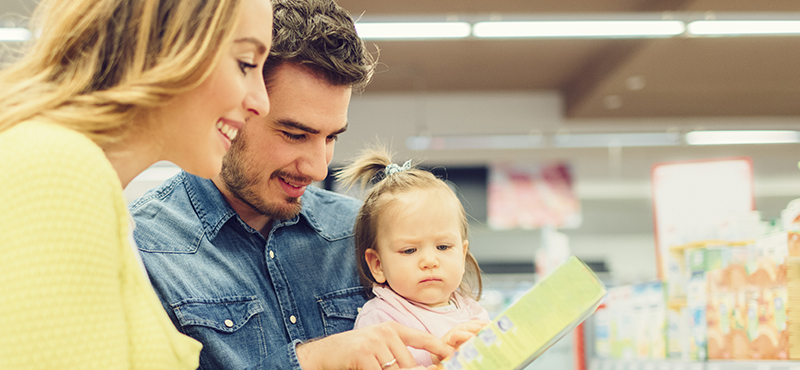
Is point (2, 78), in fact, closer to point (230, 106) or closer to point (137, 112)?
point (137, 112)

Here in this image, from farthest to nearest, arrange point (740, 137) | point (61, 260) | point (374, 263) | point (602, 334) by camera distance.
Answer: point (740, 137)
point (602, 334)
point (374, 263)
point (61, 260)

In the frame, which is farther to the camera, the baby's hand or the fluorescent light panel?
the fluorescent light panel

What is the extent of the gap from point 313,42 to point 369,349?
87 cm

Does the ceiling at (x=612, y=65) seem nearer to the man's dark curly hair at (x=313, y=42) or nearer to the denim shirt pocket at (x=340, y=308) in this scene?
the man's dark curly hair at (x=313, y=42)

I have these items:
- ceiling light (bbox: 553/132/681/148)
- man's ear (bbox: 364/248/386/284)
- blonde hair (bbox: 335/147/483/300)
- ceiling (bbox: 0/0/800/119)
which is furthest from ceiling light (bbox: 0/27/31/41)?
ceiling light (bbox: 553/132/681/148)

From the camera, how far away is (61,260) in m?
0.79

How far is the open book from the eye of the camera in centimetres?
104

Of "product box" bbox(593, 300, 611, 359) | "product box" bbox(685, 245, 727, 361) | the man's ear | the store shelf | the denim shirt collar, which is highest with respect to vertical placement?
the denim shirt collar

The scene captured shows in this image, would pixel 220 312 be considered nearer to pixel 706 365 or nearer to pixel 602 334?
pixel 706 365

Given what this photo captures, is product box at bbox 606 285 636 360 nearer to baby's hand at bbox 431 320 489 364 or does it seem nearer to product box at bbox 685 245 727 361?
product box at bbox 685 245 727 361

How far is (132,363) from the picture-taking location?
0.88m

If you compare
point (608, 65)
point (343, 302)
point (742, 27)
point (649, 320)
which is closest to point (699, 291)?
point (649, 320)

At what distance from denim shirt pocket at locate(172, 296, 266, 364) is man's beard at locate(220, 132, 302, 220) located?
0.84 ft

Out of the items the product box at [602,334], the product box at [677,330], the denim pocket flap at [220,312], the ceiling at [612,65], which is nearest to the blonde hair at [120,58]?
the denim pocket flap at [220,312]
